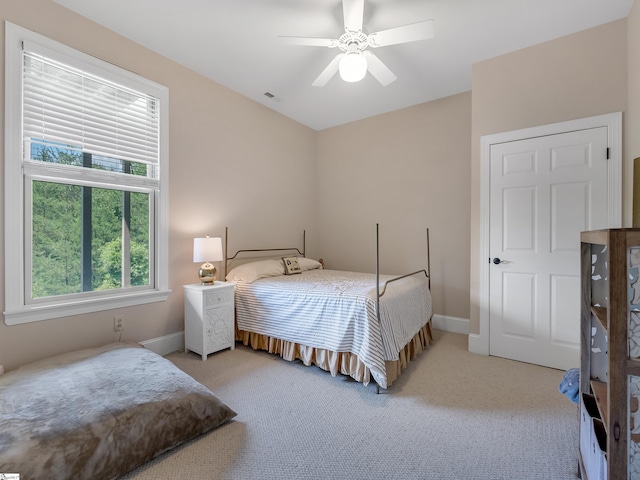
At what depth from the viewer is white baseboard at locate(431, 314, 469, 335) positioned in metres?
3.65

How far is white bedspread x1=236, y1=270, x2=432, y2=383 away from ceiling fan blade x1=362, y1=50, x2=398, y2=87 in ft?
6.30

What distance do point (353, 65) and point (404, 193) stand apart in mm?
2152

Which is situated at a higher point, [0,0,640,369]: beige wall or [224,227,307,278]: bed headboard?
[0,0,640,369]: beige wall

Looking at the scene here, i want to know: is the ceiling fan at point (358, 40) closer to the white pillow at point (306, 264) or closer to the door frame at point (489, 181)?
the door frame at point (489, 181)

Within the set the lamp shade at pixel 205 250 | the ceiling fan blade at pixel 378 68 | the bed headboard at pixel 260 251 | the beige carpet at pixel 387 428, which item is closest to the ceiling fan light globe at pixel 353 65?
the ceiling fan blade at pixel 378 68

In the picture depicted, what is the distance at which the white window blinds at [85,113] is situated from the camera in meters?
2.21

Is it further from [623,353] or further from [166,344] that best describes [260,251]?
[623,353]

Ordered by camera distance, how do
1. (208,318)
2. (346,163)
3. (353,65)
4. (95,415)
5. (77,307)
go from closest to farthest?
→ 1. (95,415)
2. (353,65)
3. (77,307)
4. (208,318)
5. (346,163)

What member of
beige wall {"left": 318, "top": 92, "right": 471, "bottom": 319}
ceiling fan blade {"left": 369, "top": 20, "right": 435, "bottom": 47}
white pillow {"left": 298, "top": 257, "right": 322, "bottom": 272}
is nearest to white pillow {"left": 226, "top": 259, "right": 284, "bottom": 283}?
white pillow {"left": 298, "top": 257, "right": 322, "bottom": 272}

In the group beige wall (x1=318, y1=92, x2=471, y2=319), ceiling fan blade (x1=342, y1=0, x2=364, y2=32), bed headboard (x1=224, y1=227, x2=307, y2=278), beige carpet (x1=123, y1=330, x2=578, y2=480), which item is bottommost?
beige carpet (x1=123, y1=330, x2=578, y2=480)

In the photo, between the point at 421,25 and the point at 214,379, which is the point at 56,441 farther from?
the point at 421,25

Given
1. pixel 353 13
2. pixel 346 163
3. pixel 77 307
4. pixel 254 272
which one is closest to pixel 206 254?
pixel 254 272

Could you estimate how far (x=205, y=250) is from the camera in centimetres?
297

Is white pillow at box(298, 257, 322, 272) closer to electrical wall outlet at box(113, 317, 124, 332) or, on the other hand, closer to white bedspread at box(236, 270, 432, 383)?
white bedspread at box(236, 270, 432, 383)
